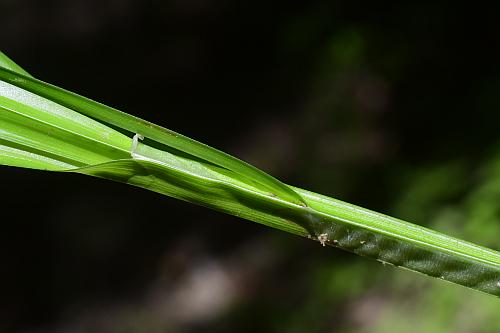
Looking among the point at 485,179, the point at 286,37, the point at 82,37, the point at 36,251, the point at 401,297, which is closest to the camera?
the point at 485,179

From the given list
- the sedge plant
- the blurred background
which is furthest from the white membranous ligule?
the blurred background

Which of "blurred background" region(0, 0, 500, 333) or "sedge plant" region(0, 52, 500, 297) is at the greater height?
"sedge plant" region(0, 52, 500, 297)

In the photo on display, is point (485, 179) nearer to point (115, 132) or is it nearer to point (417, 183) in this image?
point (417, 183)

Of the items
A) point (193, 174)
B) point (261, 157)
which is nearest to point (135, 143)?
point (193, 174)

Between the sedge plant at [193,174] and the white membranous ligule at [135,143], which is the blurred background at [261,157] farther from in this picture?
the white membranous ligule at [135,143]

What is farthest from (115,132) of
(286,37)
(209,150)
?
(286,37)

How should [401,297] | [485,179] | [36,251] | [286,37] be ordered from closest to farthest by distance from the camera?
[485,179] < [401,297] < [286,37] < [36,251]

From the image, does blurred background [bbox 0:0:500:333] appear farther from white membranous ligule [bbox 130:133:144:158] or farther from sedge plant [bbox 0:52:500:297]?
white membranous ligule [bbox 130:133:144:158]
